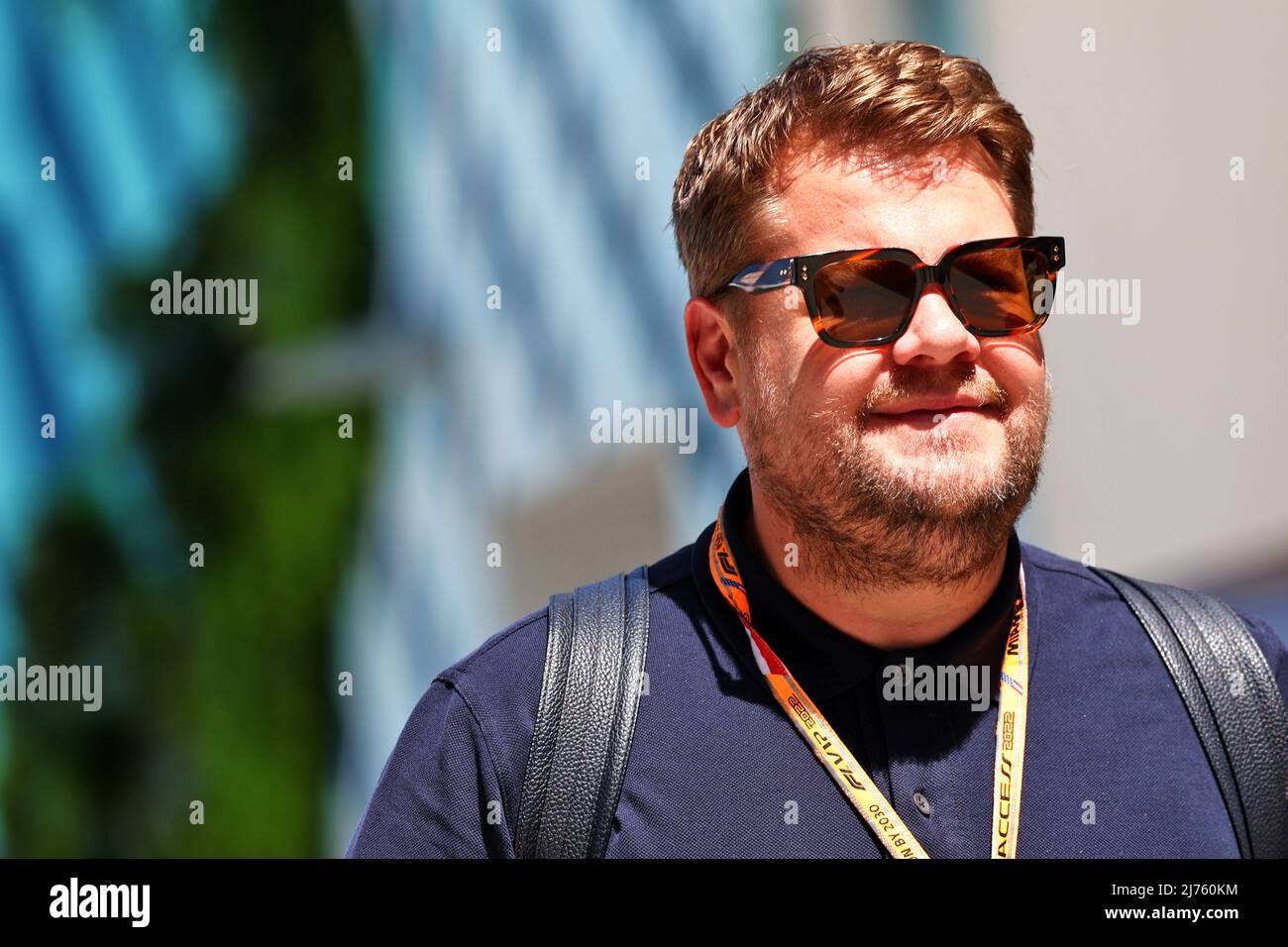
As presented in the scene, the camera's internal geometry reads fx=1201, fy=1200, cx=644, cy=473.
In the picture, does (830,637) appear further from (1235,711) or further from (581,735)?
(1235,711)

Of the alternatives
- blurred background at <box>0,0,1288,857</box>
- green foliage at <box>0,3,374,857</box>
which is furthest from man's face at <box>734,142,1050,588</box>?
green foliage at <box>0,3,374,857</box>

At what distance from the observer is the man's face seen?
194 cm

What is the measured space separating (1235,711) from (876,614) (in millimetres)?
589

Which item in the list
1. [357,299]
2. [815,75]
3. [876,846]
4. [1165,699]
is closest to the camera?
[876,846]

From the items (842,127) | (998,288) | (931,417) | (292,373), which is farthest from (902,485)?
(292,373)

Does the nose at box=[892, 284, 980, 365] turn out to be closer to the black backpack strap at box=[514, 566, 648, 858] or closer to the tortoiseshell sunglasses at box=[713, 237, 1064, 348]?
the tortoiseshell sunglasses at box=[713, 237, 1064, 348]

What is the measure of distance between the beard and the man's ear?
15cm

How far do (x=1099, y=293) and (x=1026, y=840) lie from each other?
2543 millimetres

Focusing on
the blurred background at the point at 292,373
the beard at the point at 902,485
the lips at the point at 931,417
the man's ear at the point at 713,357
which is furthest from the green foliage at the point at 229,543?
the lips at the point at 931,417

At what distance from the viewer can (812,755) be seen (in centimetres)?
191

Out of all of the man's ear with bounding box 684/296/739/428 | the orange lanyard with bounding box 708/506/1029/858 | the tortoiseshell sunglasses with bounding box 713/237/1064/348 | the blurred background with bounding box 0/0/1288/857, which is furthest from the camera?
the blurred background with bounding box 0/0/1288/857
